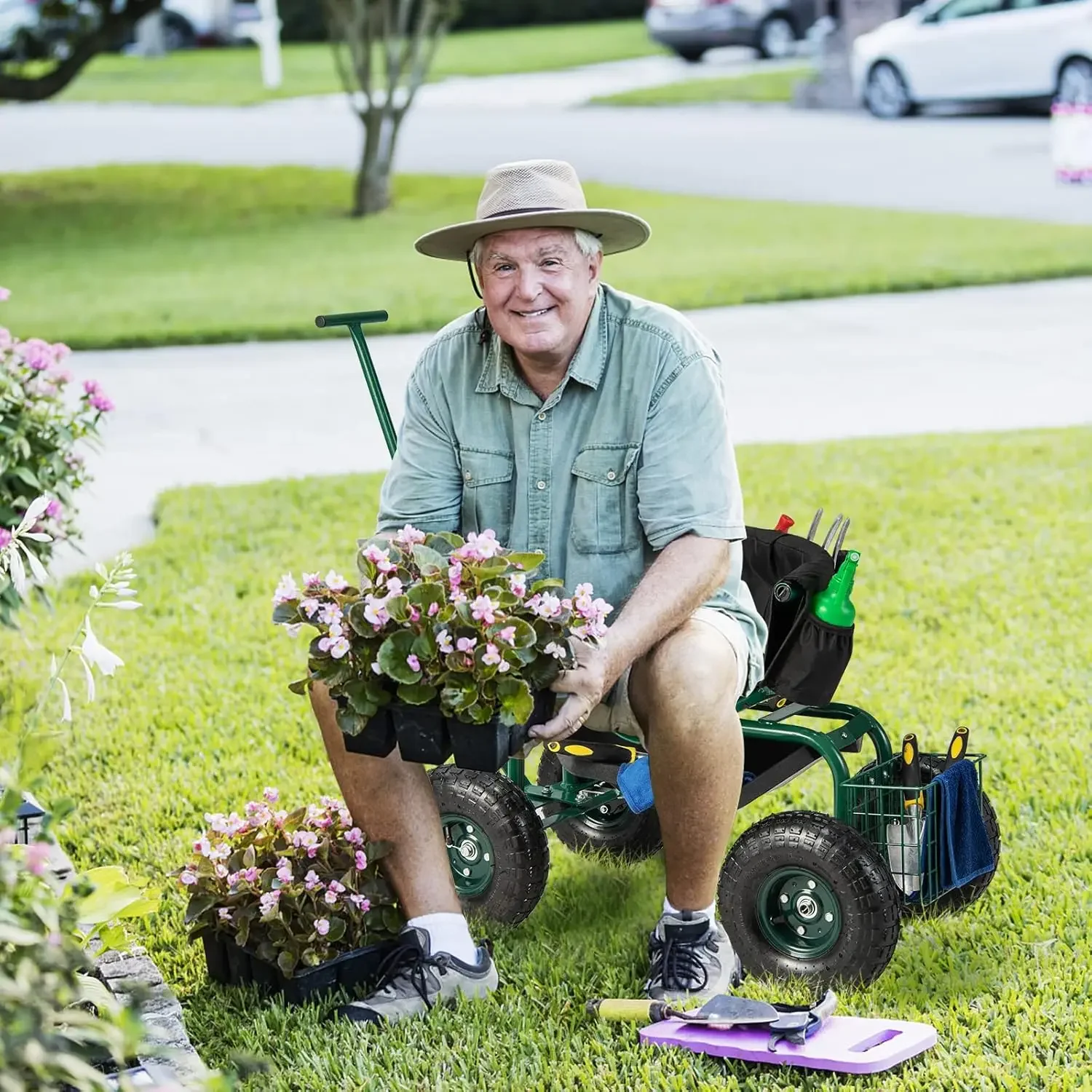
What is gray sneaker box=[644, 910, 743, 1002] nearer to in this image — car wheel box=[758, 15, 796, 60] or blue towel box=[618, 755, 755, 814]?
blue towel box=[618, 755, 755, 814]

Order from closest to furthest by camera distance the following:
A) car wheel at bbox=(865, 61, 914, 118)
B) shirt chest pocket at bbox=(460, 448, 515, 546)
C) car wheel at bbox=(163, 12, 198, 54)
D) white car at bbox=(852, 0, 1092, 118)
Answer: shirt chest pocket at bbox=(460, 448, 515, 546)
white car at bbox=(852, 0, 1092, 118)
car wheel at bbox=(865, 61, 914, 118)
car wheel at bbox=(163, 12, 198, 54)

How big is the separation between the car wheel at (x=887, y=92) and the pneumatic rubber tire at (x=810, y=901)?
18.3 meters

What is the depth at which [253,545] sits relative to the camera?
248 inches

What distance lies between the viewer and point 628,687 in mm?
3191

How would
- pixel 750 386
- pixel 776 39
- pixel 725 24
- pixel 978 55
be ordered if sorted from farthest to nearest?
1. pixel 776 39
2. pixel 725 24
3. pixel 978 55
4. pixel 750 386

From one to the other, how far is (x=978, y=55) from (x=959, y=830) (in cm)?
1765

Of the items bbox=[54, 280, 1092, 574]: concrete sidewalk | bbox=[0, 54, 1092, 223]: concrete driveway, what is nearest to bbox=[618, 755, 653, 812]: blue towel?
bbox=[54, 280, 1092, 574]: concrete sidewalk

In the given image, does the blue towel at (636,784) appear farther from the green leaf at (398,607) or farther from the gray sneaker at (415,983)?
the green leaf at (398,607)

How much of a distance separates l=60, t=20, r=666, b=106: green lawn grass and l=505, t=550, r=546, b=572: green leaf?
24.1 meters

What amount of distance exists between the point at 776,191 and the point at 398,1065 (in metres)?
14.1

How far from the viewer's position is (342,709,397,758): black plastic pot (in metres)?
3.00

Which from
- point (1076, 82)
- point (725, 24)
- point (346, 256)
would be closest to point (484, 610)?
point (346, 256)

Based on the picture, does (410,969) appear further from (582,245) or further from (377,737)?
(582,245)

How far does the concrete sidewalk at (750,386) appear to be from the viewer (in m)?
7.70
